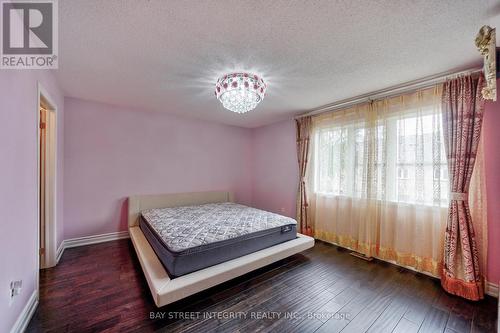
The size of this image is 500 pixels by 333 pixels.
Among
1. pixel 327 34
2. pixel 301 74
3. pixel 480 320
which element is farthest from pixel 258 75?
pixel 480 320

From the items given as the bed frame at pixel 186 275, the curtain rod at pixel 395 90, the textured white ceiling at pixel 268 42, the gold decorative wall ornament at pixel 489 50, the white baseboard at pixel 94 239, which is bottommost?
the white baseboard at pixel 94 239

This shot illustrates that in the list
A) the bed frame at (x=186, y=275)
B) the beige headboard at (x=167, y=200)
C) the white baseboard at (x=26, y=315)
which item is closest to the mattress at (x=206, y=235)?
the bed frame at (x=186, y=275)

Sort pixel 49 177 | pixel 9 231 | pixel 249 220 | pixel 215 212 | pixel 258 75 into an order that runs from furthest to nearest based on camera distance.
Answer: pixel 215 212, pixel 249 220, pixel 49 177, pixel 258 75, pixel 9 231

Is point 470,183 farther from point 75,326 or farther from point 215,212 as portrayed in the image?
point 75,326

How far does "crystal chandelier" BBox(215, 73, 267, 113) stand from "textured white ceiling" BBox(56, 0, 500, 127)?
104mm

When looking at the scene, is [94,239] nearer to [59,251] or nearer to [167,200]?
[59,251]

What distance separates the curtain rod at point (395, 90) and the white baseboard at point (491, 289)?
2.20 metres

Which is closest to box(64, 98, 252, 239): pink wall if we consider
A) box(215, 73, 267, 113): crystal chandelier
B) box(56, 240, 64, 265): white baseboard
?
box(56, 240, 64, 265): white baseboard

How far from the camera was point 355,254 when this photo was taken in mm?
2941

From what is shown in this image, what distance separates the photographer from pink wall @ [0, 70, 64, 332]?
129 cm

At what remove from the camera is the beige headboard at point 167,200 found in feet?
11.3

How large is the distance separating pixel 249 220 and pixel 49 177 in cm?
270

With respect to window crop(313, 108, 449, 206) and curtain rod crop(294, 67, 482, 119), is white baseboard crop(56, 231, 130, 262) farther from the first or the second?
curtain rod crop(294, 67, 482, 119)

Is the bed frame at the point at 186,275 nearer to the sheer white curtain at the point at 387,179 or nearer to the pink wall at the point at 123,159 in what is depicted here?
the pink wall at the point at 123,159
